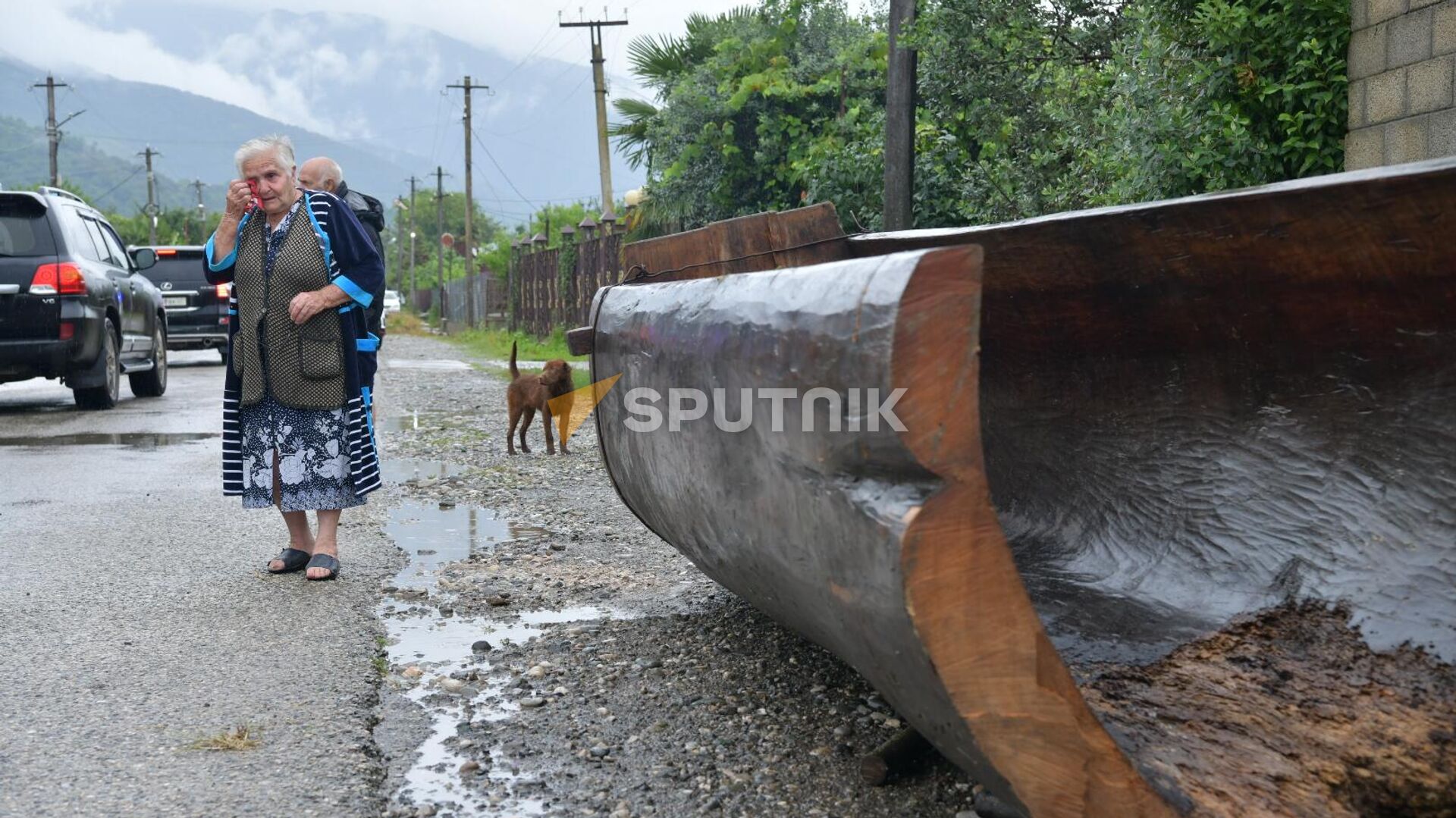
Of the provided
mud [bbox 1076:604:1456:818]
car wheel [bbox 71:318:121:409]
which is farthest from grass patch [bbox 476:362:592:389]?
mud [bbox 1076:604:1456:818]

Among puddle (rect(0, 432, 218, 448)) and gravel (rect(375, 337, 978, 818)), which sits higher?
gravel (rect(375, 337, 978, 818))

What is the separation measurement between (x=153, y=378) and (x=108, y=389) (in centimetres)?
154

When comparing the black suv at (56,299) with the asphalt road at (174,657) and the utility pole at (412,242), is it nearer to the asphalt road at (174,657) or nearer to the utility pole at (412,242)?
the asphalt road at (174,657)

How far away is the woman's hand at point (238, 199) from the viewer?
452 cm

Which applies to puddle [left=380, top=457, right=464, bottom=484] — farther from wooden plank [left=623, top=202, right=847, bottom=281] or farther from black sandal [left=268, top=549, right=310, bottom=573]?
wooden plank [left=623, top=202, right=847, bottom=281]

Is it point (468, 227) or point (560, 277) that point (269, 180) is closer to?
point (560, 277)

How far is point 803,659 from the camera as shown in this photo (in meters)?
3.46

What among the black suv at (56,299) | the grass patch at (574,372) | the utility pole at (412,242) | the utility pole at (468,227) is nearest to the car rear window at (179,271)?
the grass patch at (574,372)

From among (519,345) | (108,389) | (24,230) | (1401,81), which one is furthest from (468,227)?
(1401,81)

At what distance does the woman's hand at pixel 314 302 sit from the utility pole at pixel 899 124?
6.28m

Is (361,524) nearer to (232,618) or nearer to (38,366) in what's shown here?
(232,618)

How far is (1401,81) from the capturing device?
5.23 meters

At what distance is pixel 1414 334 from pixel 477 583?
3025 millimetres

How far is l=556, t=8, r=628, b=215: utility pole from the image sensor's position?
25.9 m
